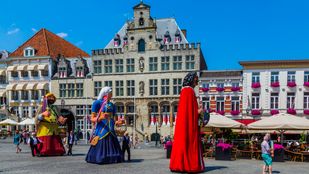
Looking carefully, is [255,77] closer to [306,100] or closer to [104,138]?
Answer: [306,100]

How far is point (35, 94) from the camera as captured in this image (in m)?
48.2

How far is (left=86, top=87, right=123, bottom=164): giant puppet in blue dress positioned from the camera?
14.3 meters

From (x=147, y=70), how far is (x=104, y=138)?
30739 mm

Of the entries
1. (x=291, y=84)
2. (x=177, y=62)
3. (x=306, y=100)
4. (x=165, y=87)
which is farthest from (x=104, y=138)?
(x=177, y=62)

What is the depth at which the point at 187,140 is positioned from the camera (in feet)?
39.9

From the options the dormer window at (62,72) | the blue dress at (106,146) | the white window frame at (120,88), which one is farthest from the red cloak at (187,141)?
the dormer window at (62,72)

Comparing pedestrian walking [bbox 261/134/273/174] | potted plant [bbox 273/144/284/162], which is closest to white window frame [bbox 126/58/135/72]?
potted plant [bbox 273/144/284/162]

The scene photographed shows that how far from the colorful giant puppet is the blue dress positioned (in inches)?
146

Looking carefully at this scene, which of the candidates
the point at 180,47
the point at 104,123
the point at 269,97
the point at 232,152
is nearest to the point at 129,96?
the point at 180,47

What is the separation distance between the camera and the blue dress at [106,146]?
46.9 ft

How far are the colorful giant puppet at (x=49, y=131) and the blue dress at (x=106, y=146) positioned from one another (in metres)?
3.70

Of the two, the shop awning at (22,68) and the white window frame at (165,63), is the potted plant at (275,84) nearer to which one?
the white window frame at (165,63)

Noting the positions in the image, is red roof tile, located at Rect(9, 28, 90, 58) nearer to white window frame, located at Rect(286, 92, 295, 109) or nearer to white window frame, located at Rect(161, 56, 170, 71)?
white window frame, located at Rect(161, 56, 170, 71)

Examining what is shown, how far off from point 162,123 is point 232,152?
2479cm
